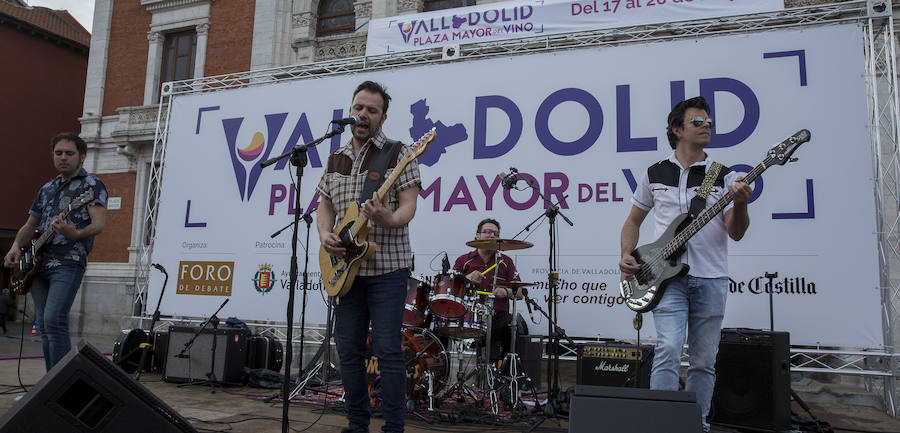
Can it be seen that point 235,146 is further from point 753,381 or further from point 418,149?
point 753,381

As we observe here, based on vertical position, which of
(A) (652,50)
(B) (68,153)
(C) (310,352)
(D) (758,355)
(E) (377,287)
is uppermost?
(A) (652,50)

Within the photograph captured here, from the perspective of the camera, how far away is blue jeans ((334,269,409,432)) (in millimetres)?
2951

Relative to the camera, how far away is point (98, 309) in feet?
47.9

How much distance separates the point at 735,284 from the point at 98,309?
1436cm

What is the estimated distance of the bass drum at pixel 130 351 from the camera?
697 cm

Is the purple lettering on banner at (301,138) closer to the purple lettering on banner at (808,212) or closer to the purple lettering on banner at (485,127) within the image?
the purple lettering on banner at (485,127)

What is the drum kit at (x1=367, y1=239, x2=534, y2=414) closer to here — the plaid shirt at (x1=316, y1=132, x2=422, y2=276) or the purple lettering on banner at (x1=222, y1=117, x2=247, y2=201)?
the plaid shirt at (x1=316, y1=132, x2=422, y2=276)

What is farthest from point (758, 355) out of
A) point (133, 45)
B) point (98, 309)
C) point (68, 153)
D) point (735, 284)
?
point (133, 45)

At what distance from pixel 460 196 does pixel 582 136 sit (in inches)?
61.9

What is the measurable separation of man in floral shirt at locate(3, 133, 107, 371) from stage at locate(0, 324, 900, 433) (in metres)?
0.65

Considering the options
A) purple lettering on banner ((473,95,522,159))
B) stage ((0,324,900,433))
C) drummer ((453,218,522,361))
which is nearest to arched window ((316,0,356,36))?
purple lettering on banner ((473,95,522,159))

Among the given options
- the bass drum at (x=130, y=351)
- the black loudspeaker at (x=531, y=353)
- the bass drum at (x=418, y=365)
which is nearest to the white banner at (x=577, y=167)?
the black loudspeaker at (x=531, y=353)

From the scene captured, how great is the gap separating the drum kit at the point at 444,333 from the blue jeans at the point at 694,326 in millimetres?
1972

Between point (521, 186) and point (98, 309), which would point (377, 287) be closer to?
point (521, 186)
